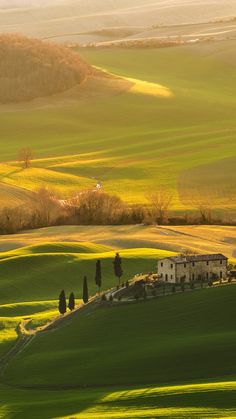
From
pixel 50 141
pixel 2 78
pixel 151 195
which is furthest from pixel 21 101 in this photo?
pixel 151 195

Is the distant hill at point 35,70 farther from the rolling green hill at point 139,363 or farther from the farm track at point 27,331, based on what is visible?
the rolling green hill at point 139,363

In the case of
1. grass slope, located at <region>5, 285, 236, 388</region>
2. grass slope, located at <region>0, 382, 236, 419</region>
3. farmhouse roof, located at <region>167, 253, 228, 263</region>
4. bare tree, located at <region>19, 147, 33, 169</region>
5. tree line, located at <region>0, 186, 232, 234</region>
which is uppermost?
bare tree, located at <region>19, 147, 33, 169</region>

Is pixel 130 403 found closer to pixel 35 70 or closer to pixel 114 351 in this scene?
pixel 114 351

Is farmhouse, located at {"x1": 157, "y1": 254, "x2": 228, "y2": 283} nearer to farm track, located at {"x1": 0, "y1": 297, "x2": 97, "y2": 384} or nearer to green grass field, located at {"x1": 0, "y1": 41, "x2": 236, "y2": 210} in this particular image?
farm track, located at {"x1": 0, "y1": 297, "x2": 97, "y2": 384}

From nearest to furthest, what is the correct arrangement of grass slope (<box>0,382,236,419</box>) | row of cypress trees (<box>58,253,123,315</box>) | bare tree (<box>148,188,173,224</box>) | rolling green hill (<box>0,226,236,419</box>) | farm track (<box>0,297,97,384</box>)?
1. grass slope (<box>0,382,236,419</box>)
2. rolling green hill (<box>0,226,236,419</box>)
3. farm track (<box>0,297,97,384</box>)
4. row of cypress trees (<box>58,253,123,315</box>)
5. bare tree (<box>148,188,173,224</box>)

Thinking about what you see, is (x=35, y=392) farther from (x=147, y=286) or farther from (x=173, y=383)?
(x=147, y=286)

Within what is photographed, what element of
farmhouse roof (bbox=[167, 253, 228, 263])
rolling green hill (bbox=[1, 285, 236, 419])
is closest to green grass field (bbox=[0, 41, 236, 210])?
farmhouse roof (bbox=[167, 253, 228, 263])
